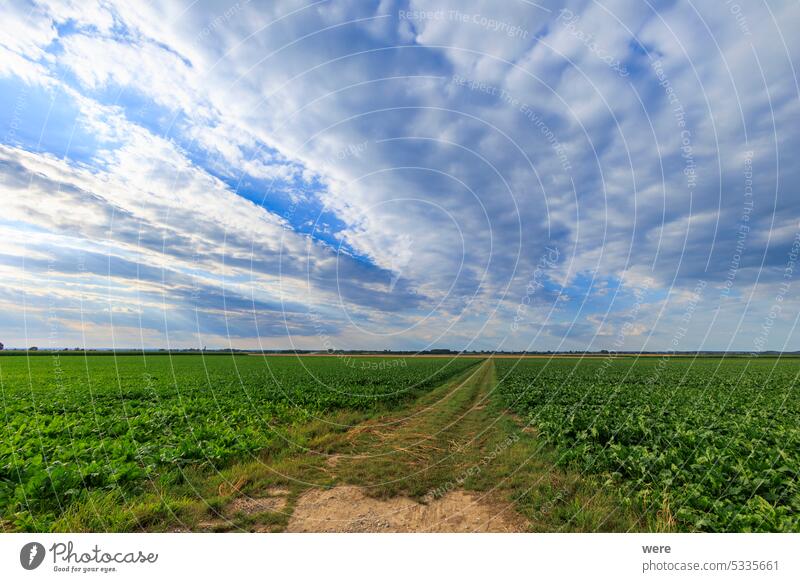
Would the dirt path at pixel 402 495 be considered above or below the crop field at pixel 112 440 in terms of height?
below

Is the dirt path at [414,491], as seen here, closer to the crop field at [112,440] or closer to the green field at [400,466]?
the green field at [400,466]

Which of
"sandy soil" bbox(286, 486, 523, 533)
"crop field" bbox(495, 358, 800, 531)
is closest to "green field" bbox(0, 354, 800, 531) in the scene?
"crop field" bbox(495, 358, 800, 531)

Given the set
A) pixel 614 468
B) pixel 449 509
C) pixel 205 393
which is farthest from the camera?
pixel 205 393

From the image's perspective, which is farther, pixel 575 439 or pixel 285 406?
pixel 285 406

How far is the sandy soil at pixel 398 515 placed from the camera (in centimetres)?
772

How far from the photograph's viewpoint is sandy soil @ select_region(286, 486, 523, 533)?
7.72 m

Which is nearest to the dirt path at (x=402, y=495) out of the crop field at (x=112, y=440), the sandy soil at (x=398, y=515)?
the sandy soil at (x=398, y=515)

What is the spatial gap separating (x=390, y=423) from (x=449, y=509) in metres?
10.9

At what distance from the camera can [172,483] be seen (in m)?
9.34

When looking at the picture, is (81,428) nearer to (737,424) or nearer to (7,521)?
(7,521)

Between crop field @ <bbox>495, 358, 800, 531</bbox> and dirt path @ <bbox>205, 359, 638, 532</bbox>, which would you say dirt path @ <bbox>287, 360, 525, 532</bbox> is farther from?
crop field @ <bbox>495, 358, 800, 531</bbox>

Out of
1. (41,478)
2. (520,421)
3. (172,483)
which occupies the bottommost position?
(520,421)

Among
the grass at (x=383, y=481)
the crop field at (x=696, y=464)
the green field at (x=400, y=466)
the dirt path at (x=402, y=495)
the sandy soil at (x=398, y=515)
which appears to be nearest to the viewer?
the crop field at (x=696, y=464)
